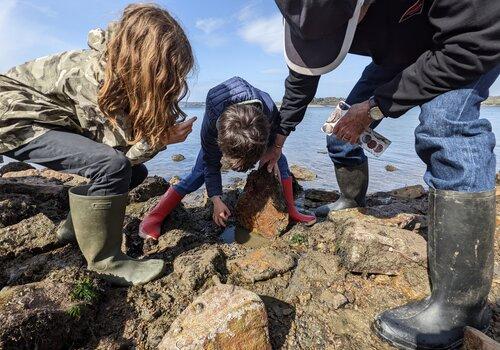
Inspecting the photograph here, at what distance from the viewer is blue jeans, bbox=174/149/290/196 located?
11.8ft

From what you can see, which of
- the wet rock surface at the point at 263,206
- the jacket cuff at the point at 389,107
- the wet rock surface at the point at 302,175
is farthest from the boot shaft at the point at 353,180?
the wet rock surface at the point at 302,175

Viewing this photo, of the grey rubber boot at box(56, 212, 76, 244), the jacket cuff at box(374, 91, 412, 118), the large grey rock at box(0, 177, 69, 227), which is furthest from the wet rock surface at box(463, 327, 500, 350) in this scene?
the large grey rock at box(0, 177, 69, 227)

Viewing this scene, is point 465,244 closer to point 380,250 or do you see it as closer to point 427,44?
point 380,250

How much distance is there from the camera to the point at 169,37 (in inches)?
88.7

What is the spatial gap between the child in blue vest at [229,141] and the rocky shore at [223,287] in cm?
21

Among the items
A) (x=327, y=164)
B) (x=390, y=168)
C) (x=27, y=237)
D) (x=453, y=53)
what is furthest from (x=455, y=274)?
(x=327, y=164)

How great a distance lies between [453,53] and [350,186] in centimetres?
213

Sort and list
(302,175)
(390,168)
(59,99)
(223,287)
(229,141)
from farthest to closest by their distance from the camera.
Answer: (390,168) < (302,175) < (229,141) < (59,99) < (223,287)

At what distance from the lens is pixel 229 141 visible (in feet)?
9.20

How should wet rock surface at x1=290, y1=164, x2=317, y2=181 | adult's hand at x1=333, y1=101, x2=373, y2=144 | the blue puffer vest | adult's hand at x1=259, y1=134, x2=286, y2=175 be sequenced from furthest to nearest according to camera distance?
1. wet rock surface at x1=290, y1=164, x2=317, y2=181
2. adult's hand at x1=259, y1=134, x2=286, y2=175
3. the blue puffer vest
4. adult's hand at x1=333, y1=101, x2=373, y2=144

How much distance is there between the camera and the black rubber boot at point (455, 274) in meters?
1.84

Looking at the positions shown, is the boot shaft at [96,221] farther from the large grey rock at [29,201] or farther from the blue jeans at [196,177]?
the large grey rock at [29,201]

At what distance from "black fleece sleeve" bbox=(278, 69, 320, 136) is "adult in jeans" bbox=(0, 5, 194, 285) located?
850mm

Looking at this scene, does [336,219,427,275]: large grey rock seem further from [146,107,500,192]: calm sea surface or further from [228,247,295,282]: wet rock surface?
[146,107,500,192]: calm sea surface
